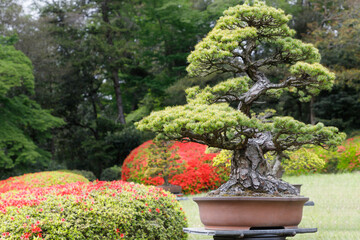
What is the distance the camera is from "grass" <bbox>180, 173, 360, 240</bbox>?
240 inches

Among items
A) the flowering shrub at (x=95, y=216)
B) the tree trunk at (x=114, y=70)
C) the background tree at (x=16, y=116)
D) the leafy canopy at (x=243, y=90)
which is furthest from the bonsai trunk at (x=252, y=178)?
the tree trunk at (x=114, y=70)

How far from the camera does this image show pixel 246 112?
538cm

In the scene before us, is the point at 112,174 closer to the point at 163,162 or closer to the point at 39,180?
the point at 163,162

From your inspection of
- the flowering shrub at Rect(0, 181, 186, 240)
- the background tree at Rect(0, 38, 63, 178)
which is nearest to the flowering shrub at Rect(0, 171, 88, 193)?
the background tree at Rect(0, 38, 63, 178)

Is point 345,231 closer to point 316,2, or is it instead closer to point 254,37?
point 254,37

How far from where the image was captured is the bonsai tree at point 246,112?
4531 millimetres

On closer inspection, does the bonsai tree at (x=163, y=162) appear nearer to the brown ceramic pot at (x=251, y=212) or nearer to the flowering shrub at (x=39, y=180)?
the flowering shrub at (x=39, y=180)

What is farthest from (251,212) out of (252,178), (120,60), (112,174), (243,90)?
(120,60)

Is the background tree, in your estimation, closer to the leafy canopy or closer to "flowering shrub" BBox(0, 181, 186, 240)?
"flowering shrub" BBox(0, 181, 186, 240)

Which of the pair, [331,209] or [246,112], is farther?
[331,209]

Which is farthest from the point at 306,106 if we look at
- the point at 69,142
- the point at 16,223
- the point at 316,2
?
the point at 16,223

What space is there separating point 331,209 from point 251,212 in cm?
457

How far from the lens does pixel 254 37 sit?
5.30 meters

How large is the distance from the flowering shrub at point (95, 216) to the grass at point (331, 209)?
1.31 meters
